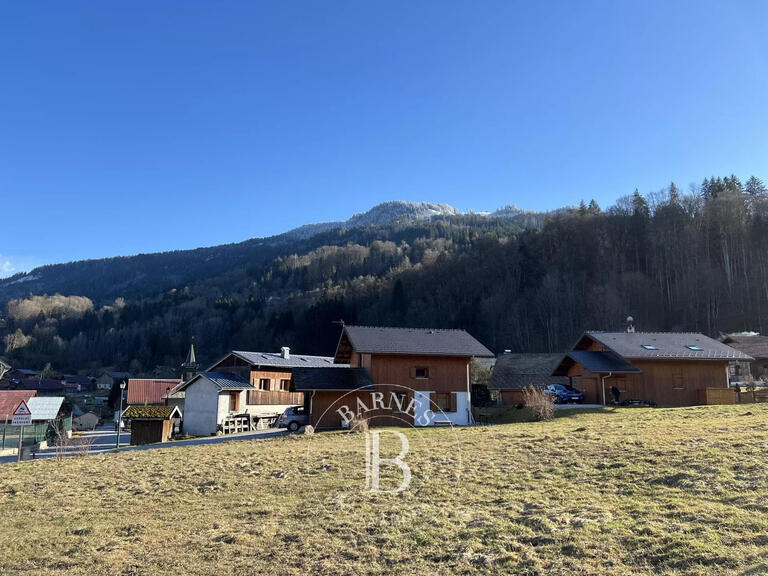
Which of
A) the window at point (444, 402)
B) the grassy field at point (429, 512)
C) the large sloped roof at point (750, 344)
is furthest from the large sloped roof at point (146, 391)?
the large sloped roof at point (750, 344)

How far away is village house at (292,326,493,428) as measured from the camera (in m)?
31.2

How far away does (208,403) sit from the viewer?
36.8m

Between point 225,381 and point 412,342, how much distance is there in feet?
47.4

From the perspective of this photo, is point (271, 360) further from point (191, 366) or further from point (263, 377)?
point (191, 366)

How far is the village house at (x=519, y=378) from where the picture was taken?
39037 millimetres

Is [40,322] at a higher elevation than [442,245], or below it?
below

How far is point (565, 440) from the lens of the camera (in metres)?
19.0

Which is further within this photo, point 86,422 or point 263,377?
point 86,422

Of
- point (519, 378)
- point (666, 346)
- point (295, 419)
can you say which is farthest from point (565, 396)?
point (295, 419)

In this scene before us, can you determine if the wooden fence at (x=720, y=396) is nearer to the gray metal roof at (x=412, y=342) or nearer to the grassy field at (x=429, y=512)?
the gray metal roof at (x=412, y=342)

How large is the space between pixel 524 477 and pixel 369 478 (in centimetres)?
437

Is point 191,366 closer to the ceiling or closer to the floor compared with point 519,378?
closer to the ceiling

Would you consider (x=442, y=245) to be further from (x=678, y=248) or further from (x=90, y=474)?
(x=90, y=474)

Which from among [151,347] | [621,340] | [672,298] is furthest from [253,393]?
[151,347]
